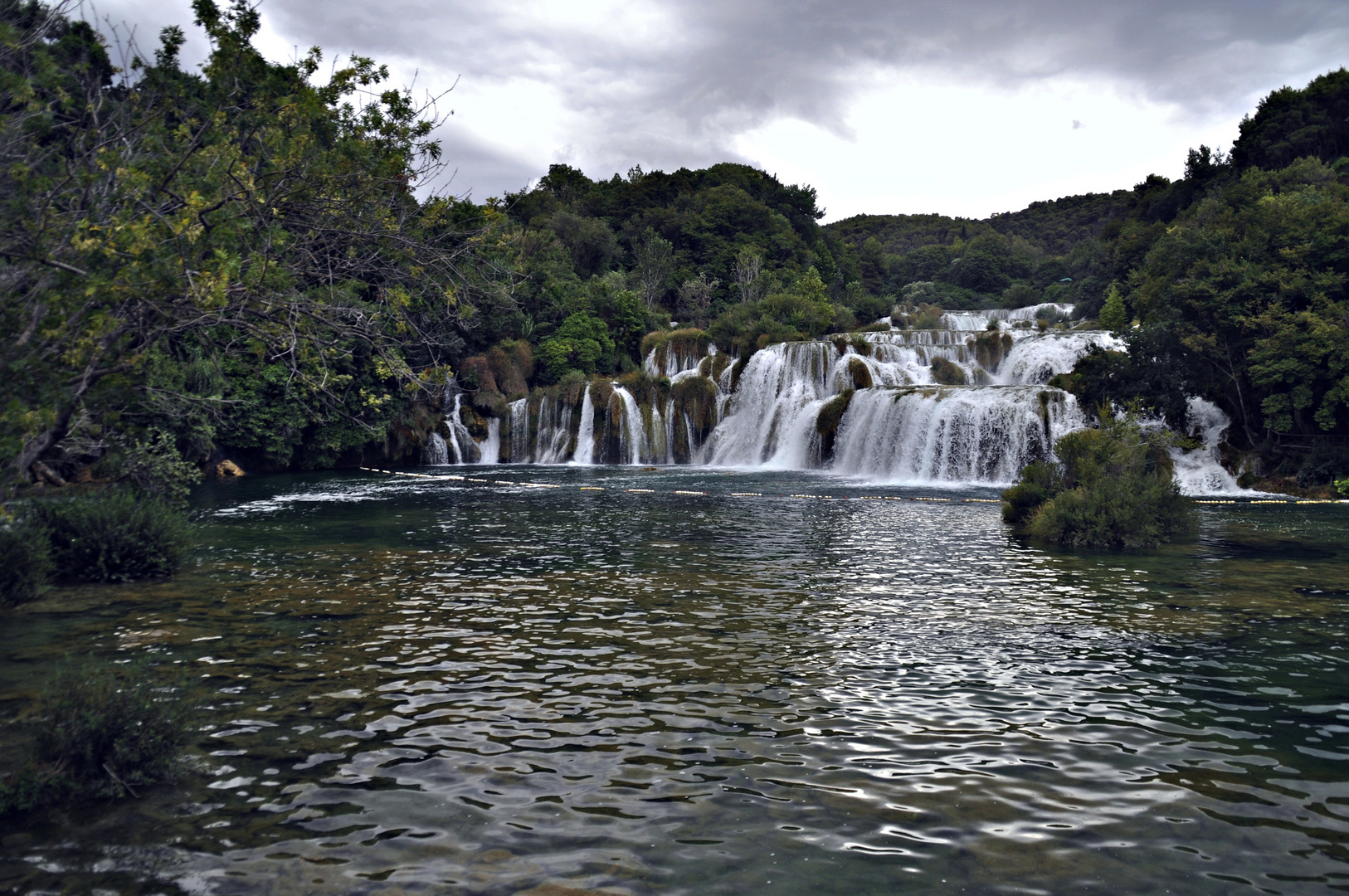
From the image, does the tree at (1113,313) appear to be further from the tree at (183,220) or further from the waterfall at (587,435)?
the tree at (183,220)

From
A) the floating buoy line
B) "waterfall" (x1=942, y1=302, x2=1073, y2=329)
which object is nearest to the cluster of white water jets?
the floating buoy line

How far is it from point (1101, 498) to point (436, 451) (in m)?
36.4

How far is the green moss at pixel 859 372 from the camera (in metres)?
39.0

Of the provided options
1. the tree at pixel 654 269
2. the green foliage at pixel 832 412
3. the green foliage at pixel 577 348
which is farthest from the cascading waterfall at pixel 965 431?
the tree at pixel 654 269

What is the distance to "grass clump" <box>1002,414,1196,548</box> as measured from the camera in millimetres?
15898

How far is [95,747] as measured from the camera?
5.33m

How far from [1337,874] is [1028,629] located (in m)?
5.18

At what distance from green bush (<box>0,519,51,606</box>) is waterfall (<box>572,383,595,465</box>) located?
1343 inches

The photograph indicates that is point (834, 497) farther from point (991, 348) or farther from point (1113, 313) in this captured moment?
point (1113, 313)

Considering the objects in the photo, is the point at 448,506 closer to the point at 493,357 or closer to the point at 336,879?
the point at 336,879

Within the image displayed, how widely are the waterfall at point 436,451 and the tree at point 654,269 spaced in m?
32.7

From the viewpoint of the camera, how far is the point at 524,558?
1455 centimetres

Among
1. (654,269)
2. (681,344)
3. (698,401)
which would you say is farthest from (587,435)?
(654,269)

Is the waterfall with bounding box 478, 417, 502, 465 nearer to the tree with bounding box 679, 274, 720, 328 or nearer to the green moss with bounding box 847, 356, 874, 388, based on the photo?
the green moss with bounding box 847, 356, 874, 388
